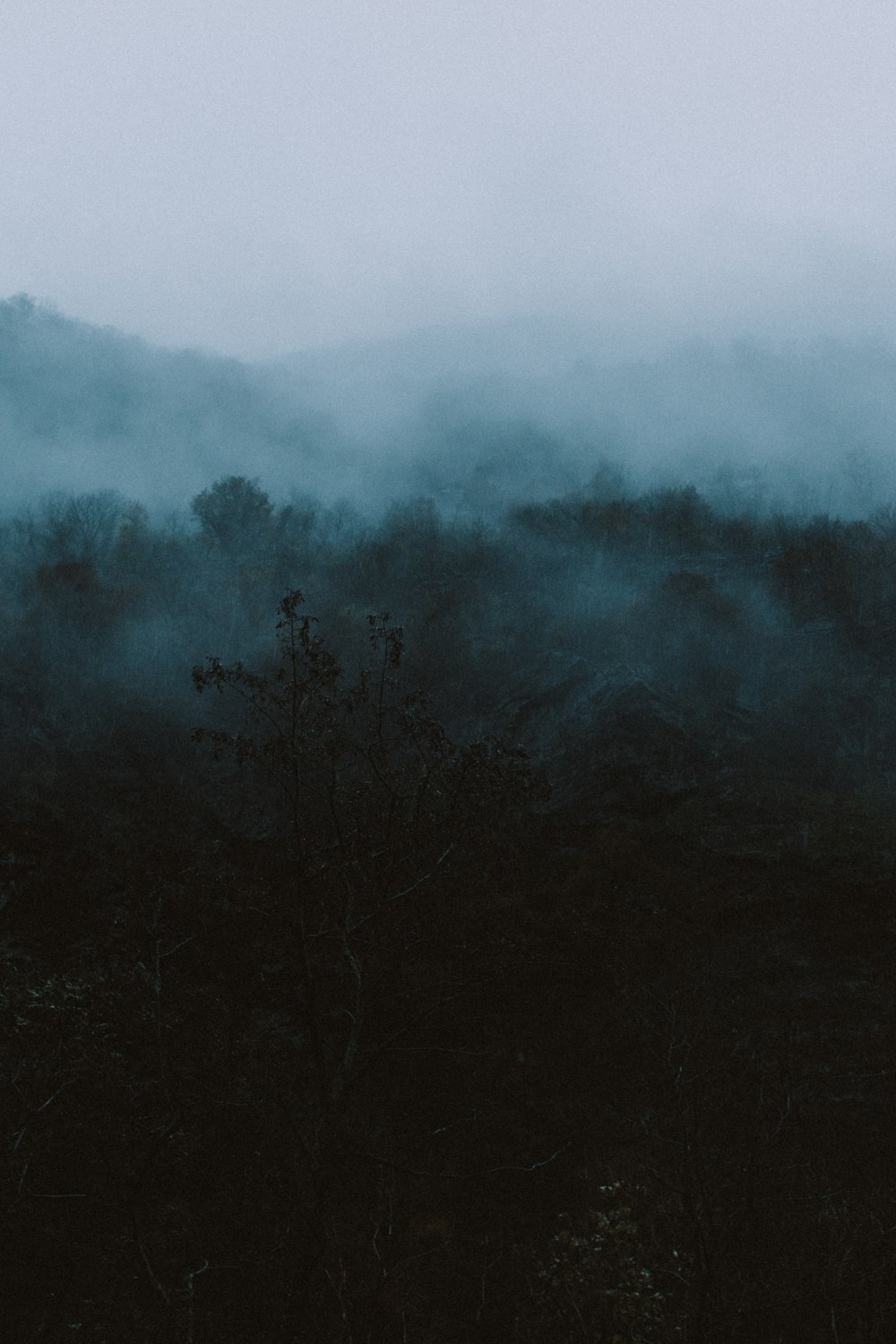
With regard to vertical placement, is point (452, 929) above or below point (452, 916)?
above

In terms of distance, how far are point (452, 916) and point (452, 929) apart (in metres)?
1.98

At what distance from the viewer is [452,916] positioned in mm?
26344

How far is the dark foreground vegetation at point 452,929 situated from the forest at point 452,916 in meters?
0.16

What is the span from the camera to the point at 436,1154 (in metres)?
23.6

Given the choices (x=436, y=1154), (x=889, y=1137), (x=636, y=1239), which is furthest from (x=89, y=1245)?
(x=889, y=1137)

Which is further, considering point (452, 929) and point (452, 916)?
point (452, 916)

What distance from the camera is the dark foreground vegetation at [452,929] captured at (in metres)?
11.8

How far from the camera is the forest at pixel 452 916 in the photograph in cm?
1193

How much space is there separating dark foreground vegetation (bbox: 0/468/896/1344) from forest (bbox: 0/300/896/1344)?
159mm

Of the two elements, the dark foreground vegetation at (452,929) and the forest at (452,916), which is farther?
the forest at (452,916)

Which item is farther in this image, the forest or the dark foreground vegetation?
the forest

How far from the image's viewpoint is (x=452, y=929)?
80.0ft

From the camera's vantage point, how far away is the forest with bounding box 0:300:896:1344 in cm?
1193

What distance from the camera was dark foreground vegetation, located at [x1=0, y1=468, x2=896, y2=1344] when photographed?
1182 cm
